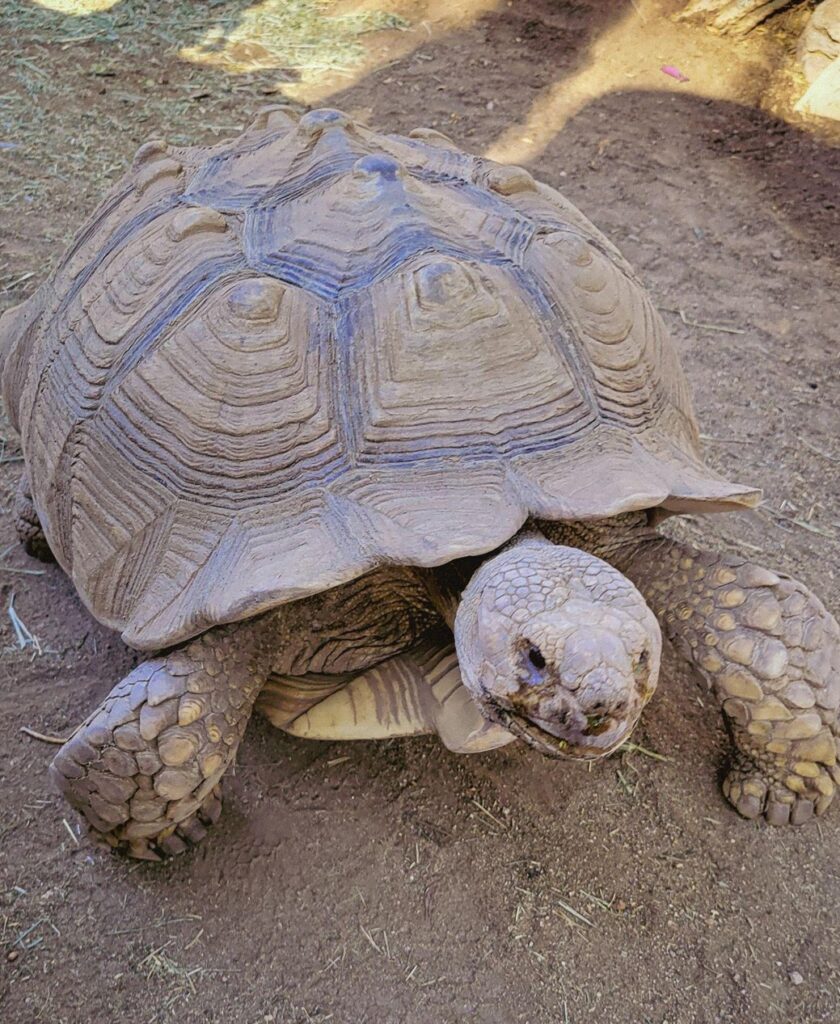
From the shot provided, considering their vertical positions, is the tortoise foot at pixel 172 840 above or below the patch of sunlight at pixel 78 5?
below

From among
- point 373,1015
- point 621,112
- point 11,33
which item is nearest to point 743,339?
point 621,112

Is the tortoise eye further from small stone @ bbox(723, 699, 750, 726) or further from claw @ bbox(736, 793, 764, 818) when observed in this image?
claw @ bbox(736, 793, 764, 818)

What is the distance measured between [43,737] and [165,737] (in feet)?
2.29

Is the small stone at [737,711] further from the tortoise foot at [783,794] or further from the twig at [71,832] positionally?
the twig at [71,832]

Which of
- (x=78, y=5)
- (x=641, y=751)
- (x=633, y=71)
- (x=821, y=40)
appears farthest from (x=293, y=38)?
(x=641, y=751)

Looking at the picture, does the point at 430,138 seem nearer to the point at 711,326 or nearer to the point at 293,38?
the point at 711,326

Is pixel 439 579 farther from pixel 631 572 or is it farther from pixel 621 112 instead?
pixel 621 112

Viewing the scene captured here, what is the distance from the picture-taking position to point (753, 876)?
246cm

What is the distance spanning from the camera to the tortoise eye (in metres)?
1.76

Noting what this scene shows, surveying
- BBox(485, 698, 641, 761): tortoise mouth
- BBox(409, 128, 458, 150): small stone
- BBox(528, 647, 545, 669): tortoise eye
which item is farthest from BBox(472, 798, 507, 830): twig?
BBox(409, 128, 458, 150): small stone

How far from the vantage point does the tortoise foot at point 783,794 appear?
8.27 ft

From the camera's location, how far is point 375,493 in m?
2.05

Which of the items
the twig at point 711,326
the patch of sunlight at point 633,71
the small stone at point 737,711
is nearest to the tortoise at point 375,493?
the small stone at point 737,711

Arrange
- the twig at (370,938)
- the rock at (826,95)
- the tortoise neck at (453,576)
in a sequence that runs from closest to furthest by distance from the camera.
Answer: the tortoise neck at (453,576)
the twig at (370,938)
the rock at (826,95)
